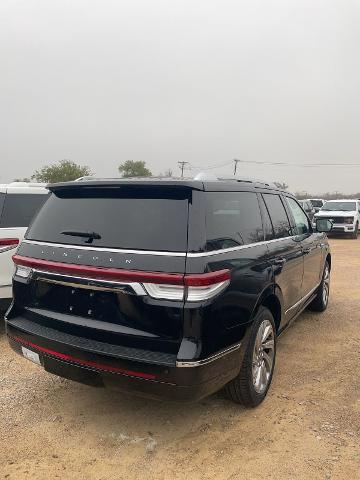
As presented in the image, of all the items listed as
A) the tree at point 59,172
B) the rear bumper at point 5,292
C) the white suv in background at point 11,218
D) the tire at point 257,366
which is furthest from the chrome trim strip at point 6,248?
the tree at point 59,172

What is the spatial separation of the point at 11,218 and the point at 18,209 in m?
0.19

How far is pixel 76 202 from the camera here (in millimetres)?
3203

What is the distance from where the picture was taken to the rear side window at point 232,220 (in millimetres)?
2863

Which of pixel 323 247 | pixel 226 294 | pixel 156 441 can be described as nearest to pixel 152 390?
pixel 156 441

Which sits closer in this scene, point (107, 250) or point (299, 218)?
point (107, 250)

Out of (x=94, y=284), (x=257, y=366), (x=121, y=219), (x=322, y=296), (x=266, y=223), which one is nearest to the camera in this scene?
(x=94, y=284)

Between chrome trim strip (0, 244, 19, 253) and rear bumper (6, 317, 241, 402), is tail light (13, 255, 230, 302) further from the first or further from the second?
chrome trim strip (0, 244, 19, 253)

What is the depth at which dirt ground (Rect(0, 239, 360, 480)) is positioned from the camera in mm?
2729

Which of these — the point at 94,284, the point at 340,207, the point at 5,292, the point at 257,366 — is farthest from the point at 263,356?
the point at 340,207

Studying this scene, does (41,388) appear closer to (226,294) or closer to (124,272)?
(124,272)

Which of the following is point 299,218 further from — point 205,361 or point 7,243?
point 7,243

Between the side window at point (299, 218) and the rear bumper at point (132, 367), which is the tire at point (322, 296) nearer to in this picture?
the side window at point (299, 218)

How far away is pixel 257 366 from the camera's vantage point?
11.4ft

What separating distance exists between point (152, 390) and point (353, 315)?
4.39 m
